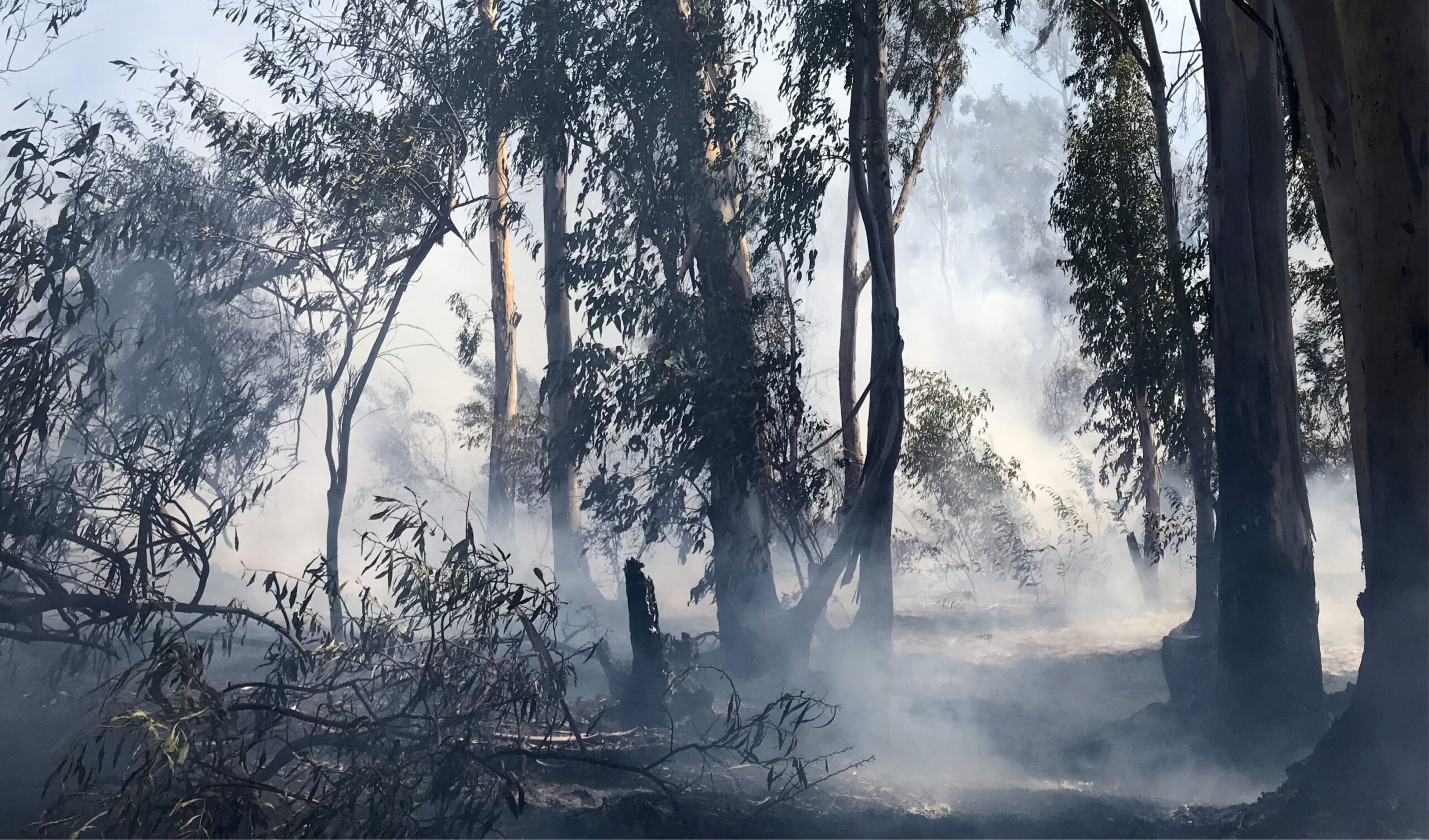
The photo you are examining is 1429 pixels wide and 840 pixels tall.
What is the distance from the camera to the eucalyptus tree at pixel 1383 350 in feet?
12.8

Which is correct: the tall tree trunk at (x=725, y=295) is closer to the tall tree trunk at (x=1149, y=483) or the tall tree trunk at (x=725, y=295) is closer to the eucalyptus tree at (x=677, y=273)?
the eucalyptus tree at (x=677, y=273)

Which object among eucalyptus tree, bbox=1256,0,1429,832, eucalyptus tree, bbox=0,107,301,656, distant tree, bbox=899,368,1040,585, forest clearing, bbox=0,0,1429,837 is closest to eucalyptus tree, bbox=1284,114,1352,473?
forest clearing, bbox=0,0,1429,837

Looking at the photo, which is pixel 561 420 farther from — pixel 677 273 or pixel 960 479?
pixel 960 479

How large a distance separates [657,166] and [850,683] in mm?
4421

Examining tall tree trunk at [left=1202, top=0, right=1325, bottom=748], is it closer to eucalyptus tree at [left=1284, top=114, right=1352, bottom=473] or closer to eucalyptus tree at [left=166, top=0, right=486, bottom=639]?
eucalyptus tree at [left=1284, top=114, right=1352, bottom=473]

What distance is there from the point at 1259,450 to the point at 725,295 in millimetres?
3927

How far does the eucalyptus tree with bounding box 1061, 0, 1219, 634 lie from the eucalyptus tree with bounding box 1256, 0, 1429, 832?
3498 millimetres

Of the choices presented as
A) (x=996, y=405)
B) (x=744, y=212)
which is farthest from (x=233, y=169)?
(x=996, y=405)

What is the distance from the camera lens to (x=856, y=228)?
12.0 metres

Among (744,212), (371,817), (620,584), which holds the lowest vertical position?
(371,817)

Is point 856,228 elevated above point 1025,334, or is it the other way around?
point 1025,334

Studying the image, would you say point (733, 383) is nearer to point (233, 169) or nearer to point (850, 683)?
point (850, 683)

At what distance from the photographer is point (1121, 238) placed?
363 inches

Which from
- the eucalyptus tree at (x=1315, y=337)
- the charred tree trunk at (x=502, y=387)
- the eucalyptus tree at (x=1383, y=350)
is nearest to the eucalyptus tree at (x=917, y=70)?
the eucalyptus tree at (x=1315, y=337)
